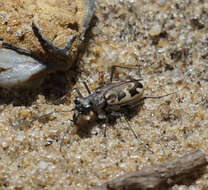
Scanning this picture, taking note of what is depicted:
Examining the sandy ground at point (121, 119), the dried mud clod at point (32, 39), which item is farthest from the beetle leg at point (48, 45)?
the sandy ground at point (121, 119)

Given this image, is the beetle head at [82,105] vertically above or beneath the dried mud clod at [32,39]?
beneath

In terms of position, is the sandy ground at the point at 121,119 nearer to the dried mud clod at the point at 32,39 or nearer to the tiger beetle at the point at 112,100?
the tiger beetle at the point at 112,100

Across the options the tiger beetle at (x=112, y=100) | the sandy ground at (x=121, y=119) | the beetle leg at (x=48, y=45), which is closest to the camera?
the sandy ground at (x=121, y=119)

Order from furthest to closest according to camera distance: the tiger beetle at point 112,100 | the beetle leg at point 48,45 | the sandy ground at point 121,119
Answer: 1. the tiger beetle at point 112,100
2. the beetle leg at point 48,45
3. the sandy ground at point 121,119

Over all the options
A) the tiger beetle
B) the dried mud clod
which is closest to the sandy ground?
the tiger beetle

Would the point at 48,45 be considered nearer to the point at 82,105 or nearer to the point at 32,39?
the point at 32,39

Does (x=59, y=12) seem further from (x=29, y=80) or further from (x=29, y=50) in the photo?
(x=29, y=80)

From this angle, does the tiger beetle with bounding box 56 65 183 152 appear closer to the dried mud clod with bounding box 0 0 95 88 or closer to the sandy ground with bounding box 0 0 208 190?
the sandy ground with bounding box 0 0 208 190
